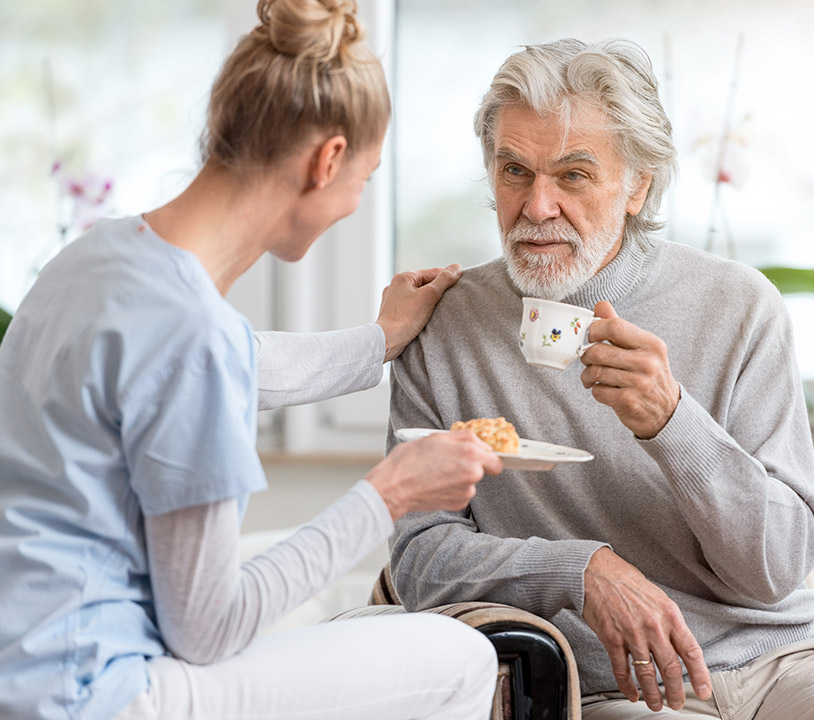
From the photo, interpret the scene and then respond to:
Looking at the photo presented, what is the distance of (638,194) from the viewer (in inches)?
69.4

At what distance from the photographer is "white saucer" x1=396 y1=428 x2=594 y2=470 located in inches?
47.1

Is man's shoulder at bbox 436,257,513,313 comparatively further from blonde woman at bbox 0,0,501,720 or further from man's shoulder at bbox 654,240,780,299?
blonde woman at bbox 0,0,501,720

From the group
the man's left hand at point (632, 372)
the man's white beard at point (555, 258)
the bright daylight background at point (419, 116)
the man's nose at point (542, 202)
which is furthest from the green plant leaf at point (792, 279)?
the man's left hand at point (632, 372)

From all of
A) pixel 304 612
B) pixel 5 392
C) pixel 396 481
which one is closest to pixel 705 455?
pixel 396 481

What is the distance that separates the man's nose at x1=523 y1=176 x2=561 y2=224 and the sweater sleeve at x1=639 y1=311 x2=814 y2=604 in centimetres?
36

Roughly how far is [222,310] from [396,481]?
28 centimetres

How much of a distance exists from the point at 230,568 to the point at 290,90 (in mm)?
517

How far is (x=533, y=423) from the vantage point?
168cm

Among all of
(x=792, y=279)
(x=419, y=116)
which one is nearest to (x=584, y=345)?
(x=792, y=279)

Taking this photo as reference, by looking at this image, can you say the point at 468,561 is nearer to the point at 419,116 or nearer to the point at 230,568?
the point at 230,568

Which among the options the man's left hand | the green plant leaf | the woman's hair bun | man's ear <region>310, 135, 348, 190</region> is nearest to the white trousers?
the man's left hand

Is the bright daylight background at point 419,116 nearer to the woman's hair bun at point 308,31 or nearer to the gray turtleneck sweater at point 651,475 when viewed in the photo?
the gray turtleneck sweater at point 651,475

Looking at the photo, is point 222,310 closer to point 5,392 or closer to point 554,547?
point 5,392

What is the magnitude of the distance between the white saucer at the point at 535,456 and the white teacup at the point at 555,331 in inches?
5.0
